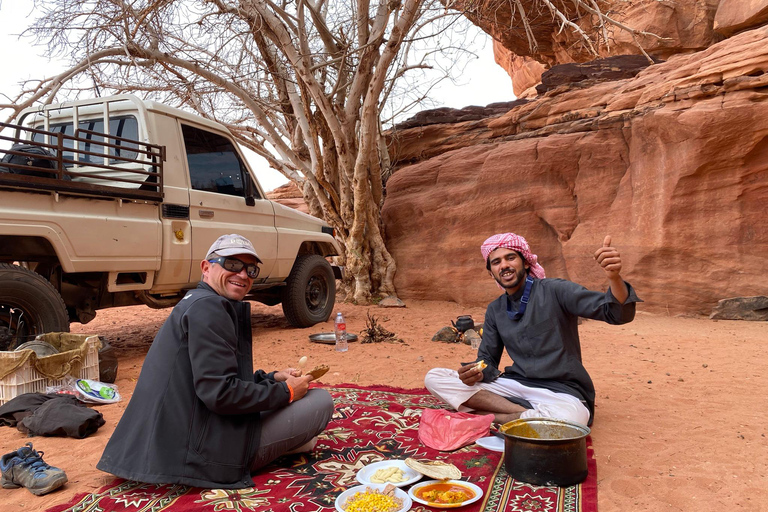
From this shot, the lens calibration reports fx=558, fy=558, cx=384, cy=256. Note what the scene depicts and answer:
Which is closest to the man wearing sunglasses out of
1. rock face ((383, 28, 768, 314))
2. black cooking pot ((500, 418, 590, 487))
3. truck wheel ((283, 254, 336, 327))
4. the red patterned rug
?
the red patterned rug

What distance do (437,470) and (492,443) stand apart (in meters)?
0.60

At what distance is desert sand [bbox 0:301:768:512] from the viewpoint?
2.80 metres

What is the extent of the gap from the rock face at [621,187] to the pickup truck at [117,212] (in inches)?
166

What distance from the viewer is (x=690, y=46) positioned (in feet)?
49.4

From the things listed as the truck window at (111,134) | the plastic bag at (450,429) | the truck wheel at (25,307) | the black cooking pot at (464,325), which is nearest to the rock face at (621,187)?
the black cooking pot at (464,325)

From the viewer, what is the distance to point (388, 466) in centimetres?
304

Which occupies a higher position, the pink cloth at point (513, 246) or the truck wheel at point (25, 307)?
the pink cloth at point (513, 246)

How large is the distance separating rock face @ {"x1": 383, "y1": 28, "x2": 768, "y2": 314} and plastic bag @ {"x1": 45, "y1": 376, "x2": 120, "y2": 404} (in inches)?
294

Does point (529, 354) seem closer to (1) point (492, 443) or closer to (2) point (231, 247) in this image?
(1) point (492, 443)

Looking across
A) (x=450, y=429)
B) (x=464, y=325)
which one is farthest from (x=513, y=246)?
(x=464, y=325)

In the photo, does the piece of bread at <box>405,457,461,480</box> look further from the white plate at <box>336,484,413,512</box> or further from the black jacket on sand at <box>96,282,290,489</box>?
the black jacket on sand at <box>96,282,290,489</box>

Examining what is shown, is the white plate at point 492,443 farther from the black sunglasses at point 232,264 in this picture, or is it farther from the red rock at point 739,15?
the red rock at point 739,15

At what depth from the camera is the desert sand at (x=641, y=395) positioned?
9.20ft

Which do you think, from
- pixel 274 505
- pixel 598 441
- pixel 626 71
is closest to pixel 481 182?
pixel 626 71
